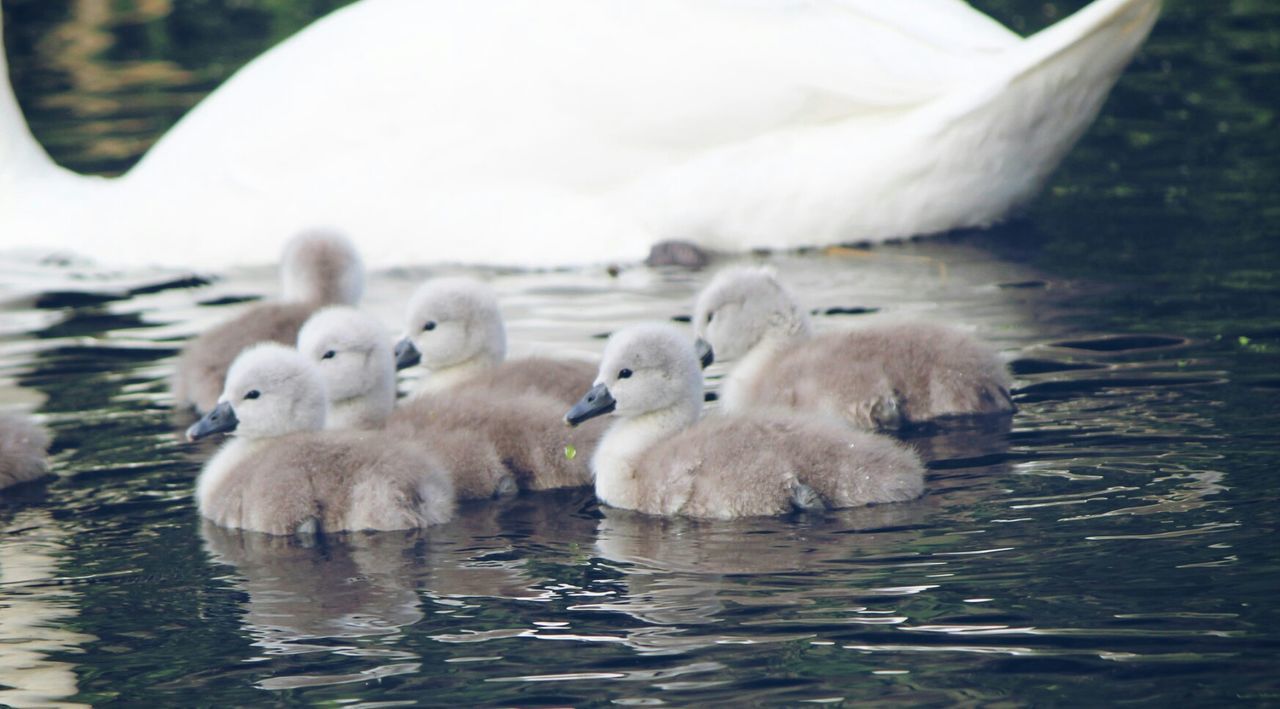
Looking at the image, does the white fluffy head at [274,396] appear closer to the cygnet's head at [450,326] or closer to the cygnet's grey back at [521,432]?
the cygnet's grey back at [521,432]

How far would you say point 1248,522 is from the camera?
22.7ft

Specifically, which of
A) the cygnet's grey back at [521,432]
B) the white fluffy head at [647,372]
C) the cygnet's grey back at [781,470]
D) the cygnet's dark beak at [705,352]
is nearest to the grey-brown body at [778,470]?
the cygnet's grey back at [781,470]

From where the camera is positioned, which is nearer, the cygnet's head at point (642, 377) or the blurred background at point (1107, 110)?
the cygnet's head at point (642, 377)

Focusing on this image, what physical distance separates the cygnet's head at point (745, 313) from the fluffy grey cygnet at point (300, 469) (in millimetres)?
1568

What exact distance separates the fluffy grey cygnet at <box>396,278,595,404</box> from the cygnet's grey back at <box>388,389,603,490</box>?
542 mm

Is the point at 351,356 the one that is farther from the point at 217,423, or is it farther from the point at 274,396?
the point at 217,423

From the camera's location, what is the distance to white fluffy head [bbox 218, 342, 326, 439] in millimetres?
8070

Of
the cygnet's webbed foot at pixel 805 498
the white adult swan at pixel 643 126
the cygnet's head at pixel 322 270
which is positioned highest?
the white adult swan at pixel 643 126

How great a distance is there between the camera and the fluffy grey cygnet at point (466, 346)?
8.95m

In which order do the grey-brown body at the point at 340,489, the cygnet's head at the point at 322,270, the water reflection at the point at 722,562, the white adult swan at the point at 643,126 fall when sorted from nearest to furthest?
the water reflection at the point at 722,562
the grey-brown body at the point at 340,489
the cygnet's head at the point at 322,270
the white adult swan at the point at 643,126

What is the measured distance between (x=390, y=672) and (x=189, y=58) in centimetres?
1376

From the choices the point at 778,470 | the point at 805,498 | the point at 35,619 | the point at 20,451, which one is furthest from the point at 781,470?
the point at 20,451

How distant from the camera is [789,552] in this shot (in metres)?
7.03

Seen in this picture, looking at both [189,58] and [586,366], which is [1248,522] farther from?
[189,58]
